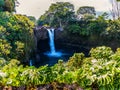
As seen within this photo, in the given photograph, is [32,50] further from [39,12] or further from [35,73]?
[35,73]

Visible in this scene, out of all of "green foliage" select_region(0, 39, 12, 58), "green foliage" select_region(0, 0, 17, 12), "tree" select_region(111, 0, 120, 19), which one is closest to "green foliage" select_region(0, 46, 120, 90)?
"green foliage" select_region(0, 39, 12, 58)

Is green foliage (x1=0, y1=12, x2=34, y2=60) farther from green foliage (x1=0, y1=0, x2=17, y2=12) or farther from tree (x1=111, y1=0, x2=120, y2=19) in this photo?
tree (x1=111, y1=0, x2=120, y2=19)

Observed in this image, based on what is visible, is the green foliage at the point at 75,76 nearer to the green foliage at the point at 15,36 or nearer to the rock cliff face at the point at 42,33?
the green foliage at the point at 15,36

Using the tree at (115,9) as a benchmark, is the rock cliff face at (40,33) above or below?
below

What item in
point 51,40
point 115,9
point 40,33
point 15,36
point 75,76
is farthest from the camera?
point 115,9

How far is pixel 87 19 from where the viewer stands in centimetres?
3331

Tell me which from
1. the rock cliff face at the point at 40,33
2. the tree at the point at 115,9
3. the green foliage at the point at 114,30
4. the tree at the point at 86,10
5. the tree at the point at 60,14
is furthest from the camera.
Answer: the tree at the point at 115,9

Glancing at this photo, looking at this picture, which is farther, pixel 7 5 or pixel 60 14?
pixel 60 14

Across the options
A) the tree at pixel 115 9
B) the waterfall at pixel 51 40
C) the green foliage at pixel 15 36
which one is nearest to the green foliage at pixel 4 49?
the green foliage at pixel 15 36

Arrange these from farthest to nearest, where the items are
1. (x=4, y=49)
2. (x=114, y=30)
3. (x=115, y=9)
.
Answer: (x=115, y=9) → (x=114, y=30) → (x=4, y=49)

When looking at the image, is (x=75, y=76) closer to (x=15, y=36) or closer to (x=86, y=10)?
(x=15, y=36)

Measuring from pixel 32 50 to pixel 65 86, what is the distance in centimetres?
2263

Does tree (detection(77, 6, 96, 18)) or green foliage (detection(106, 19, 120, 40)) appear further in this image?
tree (detection(77, 6, 96, 18))

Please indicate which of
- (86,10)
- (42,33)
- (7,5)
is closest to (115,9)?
(86,10)
